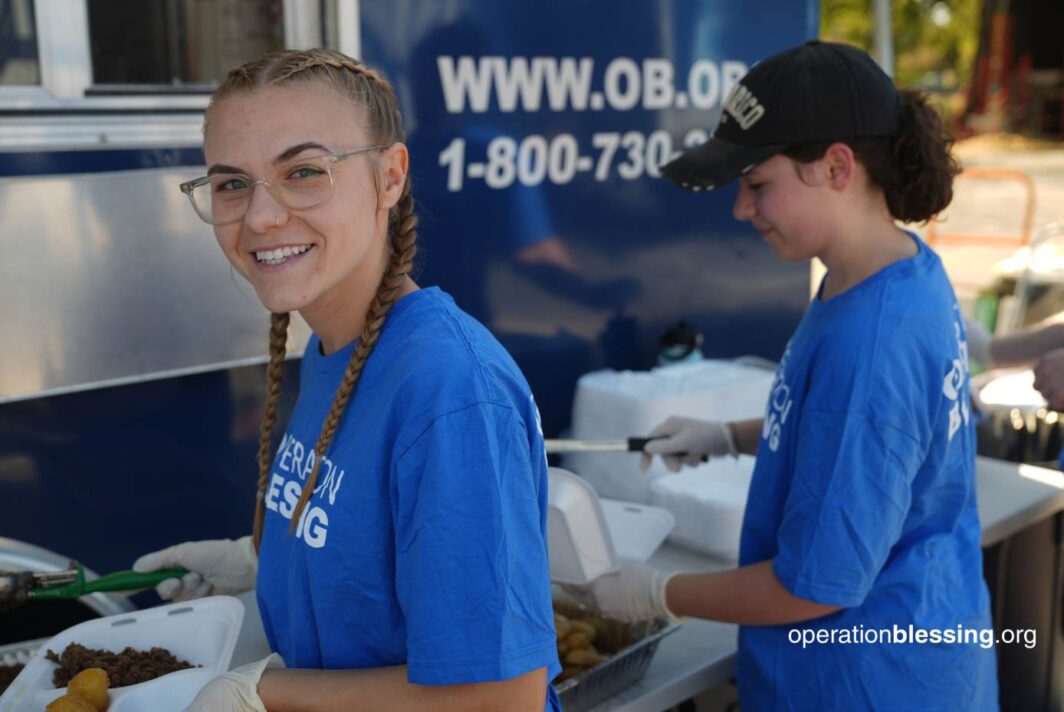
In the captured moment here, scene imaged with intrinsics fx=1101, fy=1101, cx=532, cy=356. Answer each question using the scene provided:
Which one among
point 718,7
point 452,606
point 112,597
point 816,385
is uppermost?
point 718,7

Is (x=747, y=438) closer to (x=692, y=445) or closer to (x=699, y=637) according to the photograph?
(x=692, y=445)

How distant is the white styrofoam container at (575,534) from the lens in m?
2.03

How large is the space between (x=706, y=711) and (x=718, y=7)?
1913 mm

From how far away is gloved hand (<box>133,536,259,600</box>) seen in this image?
1.92 metres

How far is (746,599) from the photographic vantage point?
175cm

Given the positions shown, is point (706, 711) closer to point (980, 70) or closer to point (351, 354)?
point (351, 354)

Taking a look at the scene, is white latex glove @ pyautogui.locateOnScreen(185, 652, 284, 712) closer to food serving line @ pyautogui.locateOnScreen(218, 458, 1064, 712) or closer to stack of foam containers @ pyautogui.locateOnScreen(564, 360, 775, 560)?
food serving line @ pyautogui.locateOnScreen(218, 458, 1064, 712)

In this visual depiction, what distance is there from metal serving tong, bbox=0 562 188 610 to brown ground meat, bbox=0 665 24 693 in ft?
0.34

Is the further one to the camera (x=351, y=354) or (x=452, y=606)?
(x=351, y=354)

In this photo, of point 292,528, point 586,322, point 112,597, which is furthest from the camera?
point 586,322

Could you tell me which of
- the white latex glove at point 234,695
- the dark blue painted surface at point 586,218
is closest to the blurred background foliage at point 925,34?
the dark blue painted surface at point 586,218

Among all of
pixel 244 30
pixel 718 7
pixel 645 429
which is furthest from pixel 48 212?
pixel 718 7

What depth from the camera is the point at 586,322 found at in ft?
9.82

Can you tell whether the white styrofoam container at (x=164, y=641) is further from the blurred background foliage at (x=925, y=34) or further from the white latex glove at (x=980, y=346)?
the blurred background foliage at (x=925, y=34)
